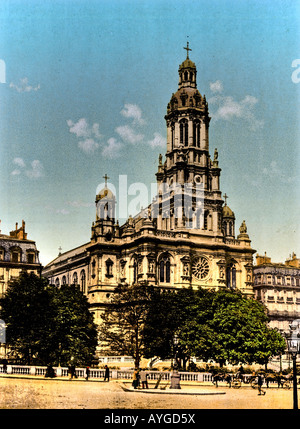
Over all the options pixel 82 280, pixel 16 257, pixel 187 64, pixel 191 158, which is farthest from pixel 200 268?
pixel 187 64

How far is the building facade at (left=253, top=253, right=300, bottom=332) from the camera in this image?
4521 inches

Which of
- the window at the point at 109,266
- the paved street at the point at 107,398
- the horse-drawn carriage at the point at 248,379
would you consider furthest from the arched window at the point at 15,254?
the paved street at the point at 107,398

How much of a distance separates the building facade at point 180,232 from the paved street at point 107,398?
4432cm

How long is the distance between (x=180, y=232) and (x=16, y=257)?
22106 millimetres

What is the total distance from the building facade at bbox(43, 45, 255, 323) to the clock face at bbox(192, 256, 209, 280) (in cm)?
14

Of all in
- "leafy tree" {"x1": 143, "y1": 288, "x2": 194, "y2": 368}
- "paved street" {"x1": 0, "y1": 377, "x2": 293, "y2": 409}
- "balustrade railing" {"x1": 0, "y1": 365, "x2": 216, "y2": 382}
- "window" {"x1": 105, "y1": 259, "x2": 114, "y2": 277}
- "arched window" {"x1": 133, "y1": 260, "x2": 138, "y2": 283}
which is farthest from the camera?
"window" {"x1": 105, "y1": 259, "x2": 114, "y2": 277}

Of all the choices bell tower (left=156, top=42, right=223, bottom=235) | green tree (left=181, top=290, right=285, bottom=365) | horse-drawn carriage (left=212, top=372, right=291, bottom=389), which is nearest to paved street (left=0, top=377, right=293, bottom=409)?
horse-drawn carriage (left=212, top=372, right=291, bottom=389)

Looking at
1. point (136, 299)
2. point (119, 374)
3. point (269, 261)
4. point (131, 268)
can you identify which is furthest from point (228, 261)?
point (119, 374)

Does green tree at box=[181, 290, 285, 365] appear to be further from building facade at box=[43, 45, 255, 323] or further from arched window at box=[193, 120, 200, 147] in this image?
arched window at box=[193, 120, 200, 147]

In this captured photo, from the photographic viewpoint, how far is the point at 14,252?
84.7 m

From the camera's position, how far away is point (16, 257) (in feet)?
278

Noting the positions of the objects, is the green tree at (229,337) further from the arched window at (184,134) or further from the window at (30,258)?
the arched window at (184,134)

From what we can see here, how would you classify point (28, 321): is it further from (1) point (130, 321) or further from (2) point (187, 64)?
(2) point (187, 64)
